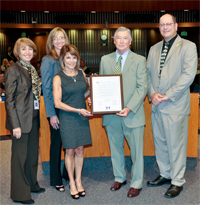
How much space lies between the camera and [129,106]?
8.70ft

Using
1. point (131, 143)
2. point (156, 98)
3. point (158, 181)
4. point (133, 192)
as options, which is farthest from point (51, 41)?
point (158, 181)

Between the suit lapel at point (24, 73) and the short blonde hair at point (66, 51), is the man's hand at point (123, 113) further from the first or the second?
the suit lapel at point (24, 73)

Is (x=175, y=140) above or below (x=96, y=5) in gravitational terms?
below

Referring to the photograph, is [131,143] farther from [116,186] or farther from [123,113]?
[116,186]

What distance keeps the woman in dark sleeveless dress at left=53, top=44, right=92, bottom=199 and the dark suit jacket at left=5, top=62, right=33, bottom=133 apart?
281 millimetres

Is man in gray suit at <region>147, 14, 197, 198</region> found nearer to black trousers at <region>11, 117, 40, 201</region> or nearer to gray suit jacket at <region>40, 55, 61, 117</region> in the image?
gray suit jacket at <region>40, 55, 61, 117</region>

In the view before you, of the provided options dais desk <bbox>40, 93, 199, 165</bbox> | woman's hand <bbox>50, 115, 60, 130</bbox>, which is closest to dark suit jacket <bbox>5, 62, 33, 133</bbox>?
woman's hand <bbox>50, 115, 60, 130</bbox>

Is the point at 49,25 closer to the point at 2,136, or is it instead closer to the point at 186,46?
the point at 2,136

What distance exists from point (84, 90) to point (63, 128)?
465 millimetres

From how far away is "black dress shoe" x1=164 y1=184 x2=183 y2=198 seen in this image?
2.78 m

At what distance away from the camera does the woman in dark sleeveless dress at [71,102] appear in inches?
104

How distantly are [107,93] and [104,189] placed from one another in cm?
120

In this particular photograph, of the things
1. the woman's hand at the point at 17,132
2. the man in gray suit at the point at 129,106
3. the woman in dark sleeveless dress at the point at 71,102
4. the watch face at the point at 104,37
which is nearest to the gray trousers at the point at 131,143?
the man in gray suit at the point at 129,106

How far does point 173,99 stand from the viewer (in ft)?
9.05
